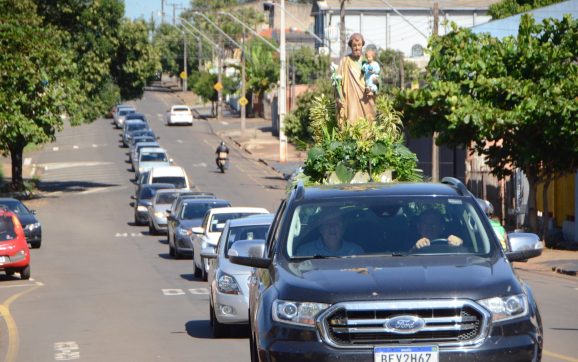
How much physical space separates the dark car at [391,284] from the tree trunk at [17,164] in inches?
1825

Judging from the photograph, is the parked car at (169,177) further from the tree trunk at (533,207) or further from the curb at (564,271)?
the curb at (564,271)

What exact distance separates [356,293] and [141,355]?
648 centimetres

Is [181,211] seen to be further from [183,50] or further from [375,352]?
[183,50]

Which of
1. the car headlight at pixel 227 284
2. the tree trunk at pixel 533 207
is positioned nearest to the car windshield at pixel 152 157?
the tree trunk at pixel 533 207

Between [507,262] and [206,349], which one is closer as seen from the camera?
[507,262]

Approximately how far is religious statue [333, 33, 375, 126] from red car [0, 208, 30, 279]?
1128 cm

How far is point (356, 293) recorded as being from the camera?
810 centimetres

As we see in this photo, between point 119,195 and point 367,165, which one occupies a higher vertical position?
point 367,165

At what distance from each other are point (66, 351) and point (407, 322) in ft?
25.2

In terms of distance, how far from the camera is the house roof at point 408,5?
108250 millimetres

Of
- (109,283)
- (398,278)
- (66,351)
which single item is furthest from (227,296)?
(109,283)

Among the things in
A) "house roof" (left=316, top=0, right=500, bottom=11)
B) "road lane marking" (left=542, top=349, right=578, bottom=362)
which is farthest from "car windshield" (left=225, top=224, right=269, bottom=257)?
"house roof" (left=316, top=0, right=500, bottom=11)

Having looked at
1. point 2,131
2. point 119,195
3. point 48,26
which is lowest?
point 119,195

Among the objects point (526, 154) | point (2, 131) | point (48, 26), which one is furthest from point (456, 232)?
point (48, 26)
